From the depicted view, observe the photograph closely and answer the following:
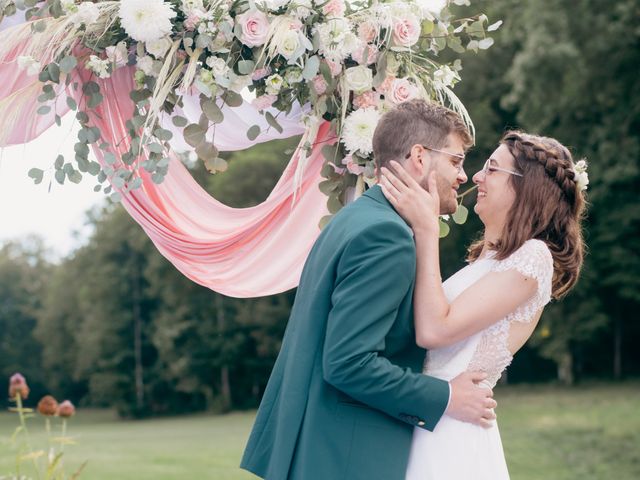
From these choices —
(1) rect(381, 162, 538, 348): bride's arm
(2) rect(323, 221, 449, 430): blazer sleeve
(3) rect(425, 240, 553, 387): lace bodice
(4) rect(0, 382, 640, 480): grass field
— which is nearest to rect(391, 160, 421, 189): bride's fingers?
(1) rect(381, 162, 538, 348): bride's arm

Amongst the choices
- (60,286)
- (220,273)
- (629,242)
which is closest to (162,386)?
(60,286)

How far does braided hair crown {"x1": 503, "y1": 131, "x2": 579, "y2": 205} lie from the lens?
3.29m

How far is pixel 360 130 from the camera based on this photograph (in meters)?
3.69

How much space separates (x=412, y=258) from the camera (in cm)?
271

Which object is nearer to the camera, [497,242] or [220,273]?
[497,242]

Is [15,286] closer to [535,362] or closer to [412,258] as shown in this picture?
[535,362]

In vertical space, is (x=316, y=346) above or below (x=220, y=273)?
below

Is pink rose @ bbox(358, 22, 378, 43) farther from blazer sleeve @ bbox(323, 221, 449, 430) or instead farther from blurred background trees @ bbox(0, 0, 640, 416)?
blurred background trees @ bbox(0, 0, 640, 416)

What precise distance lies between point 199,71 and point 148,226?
2.66ft

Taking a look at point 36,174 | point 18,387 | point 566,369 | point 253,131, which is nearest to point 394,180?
point 253,131

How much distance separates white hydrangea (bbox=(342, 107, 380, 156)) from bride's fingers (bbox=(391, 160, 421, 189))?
2.29 ft

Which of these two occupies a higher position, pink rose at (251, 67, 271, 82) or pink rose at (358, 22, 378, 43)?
pink rose at (358, 22, 378, 43)

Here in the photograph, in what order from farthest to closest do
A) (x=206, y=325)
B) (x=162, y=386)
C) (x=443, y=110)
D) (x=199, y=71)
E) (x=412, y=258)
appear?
(x=162, y=386) < (x=206, y=325) < (x=199, y=71) < (x=443, y=110) < (x=412, y=258)

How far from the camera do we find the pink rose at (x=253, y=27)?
356cm
